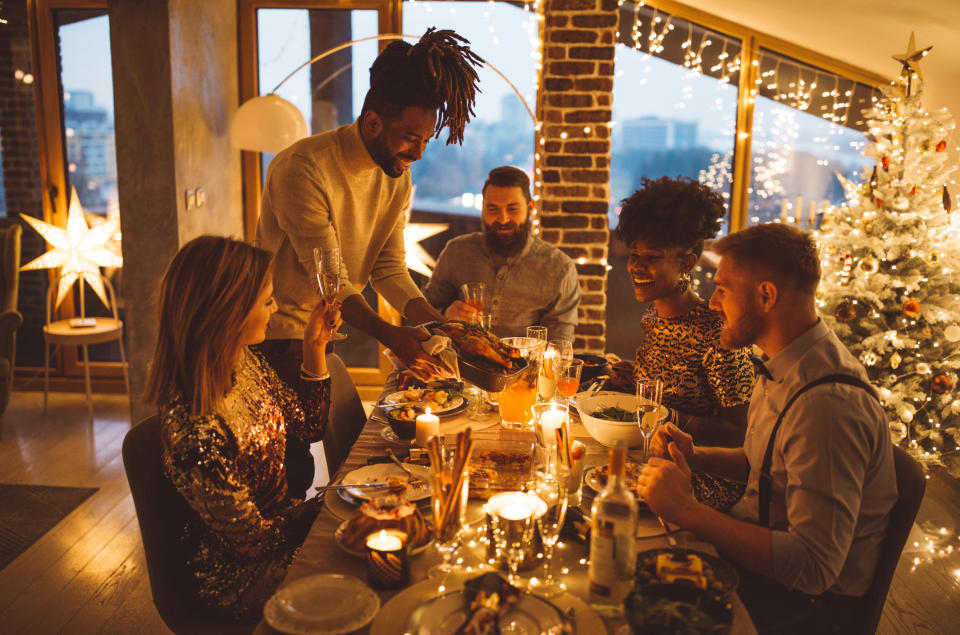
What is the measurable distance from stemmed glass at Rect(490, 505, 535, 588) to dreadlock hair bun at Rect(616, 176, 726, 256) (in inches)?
46.9

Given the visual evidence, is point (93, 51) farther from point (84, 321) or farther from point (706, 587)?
point (706, 587)

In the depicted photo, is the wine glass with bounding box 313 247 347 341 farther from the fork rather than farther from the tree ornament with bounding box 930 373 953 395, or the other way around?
Answer: the tree ornament with bounding box 930 373 953 395

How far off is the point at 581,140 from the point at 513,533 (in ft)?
10.1

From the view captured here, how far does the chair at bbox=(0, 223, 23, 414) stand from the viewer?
3.90m

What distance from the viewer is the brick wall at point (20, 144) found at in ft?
14.7

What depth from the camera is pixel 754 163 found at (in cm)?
488

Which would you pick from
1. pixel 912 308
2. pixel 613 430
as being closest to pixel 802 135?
pixel 912 308

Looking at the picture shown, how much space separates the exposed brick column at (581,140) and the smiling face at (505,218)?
2.87 ft

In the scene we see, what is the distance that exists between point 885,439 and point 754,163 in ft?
13.0

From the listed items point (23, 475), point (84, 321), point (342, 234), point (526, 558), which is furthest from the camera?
point (84, 321)

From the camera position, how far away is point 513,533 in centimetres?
116

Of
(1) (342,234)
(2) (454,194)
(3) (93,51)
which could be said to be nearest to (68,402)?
(3) (93,51)

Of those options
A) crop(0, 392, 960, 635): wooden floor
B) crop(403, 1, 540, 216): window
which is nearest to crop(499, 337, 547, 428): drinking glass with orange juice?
crop(0, 392, 960, 635): wooden floor

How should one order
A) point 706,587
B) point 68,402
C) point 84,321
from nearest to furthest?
point 706,587 < point 84,321 < point 68,402
